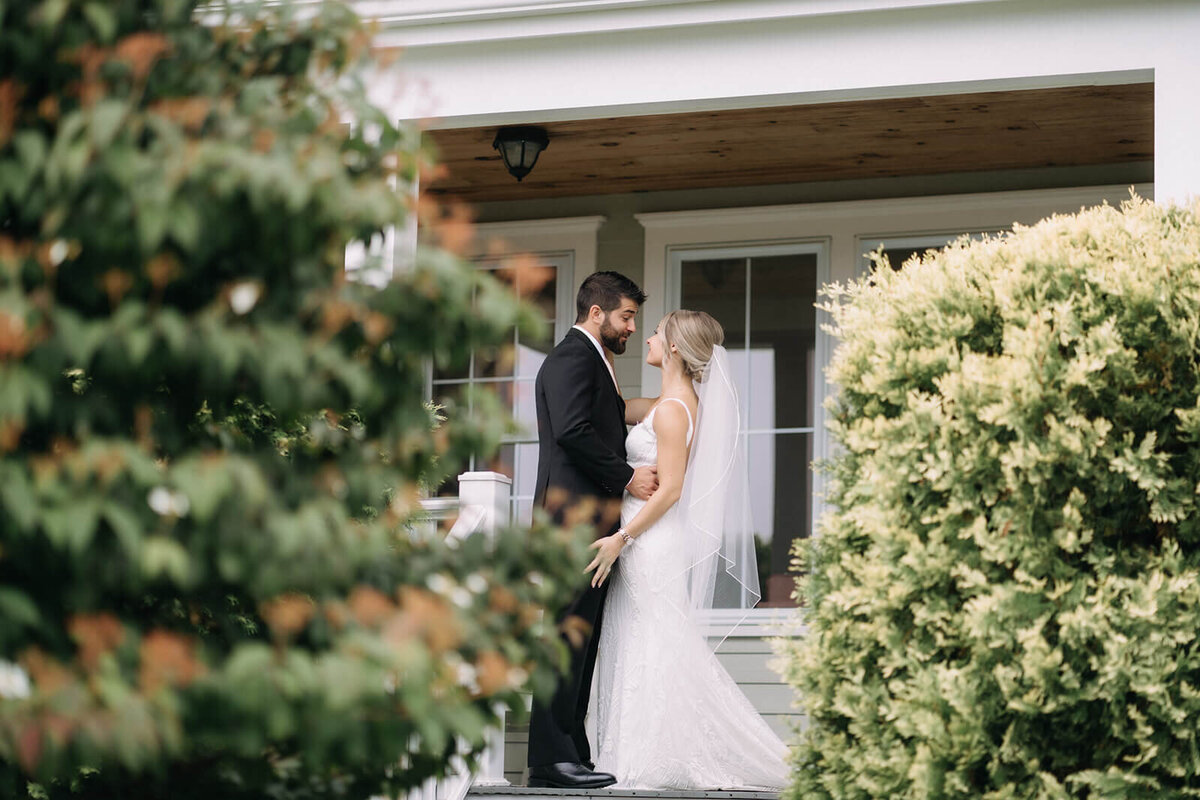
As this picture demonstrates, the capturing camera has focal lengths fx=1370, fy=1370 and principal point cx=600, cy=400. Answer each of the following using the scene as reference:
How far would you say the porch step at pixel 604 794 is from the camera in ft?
15.9

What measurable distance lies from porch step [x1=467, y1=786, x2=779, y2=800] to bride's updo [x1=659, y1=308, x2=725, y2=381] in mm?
1805

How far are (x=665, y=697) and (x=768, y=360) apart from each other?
2.95m

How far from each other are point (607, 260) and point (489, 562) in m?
5.85

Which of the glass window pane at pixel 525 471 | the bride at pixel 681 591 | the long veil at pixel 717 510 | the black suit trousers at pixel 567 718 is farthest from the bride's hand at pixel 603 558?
the glass window pane at pixel 525 471

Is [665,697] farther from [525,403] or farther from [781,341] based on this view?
[525,403]

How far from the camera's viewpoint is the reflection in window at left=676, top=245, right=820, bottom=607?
782 centimetres

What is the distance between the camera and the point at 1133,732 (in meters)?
3.29

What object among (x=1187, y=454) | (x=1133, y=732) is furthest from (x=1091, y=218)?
(x=1133, y=732)

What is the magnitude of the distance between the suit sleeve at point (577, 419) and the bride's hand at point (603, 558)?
0.82 ft

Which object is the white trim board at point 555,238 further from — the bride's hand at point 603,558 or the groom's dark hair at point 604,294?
the bride's hand at point 603,558

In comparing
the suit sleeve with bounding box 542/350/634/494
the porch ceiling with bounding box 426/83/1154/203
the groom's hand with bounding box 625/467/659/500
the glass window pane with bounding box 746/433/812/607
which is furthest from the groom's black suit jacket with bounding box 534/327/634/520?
the glass window pane with bounding box 746/433/812/607

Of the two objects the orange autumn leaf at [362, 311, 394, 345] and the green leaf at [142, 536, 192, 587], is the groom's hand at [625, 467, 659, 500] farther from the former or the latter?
the green leaf at [142, 536, 192, 587]

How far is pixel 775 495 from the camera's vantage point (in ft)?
25.9

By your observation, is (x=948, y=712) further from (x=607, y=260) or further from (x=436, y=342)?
(x=607, y=260)
